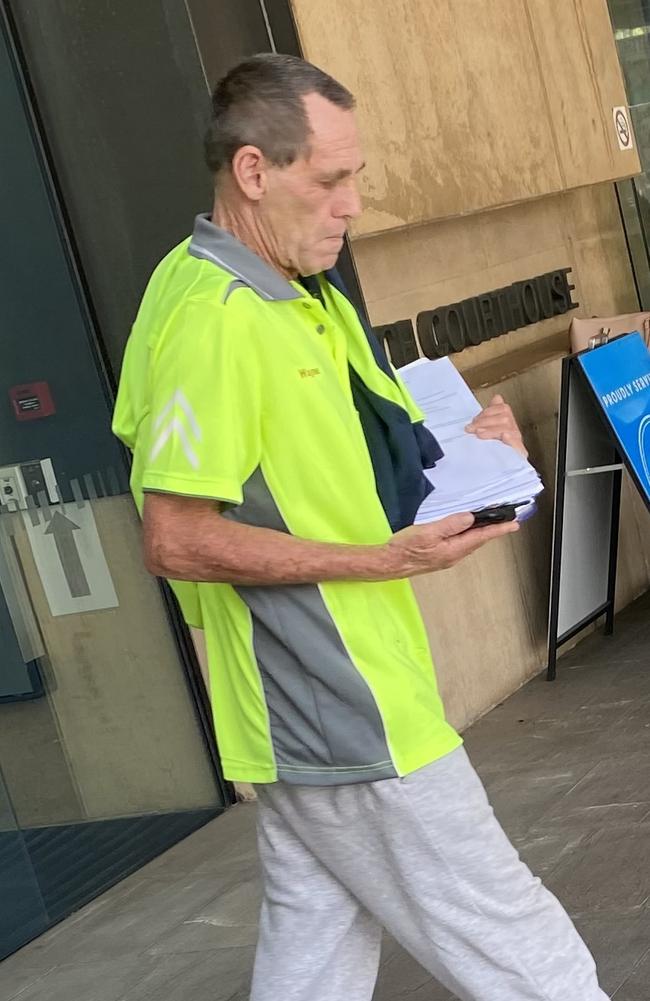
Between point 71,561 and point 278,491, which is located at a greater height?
point 278,491

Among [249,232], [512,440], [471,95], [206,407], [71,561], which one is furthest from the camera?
[471,95]

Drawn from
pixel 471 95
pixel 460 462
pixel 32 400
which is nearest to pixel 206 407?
pixel 460 462

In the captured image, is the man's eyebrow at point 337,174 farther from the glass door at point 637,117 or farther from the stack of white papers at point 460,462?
the glass door at point 637,117

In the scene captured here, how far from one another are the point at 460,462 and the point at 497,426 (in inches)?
3.6

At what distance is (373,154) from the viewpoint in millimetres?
5426

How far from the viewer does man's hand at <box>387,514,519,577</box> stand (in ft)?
7.62

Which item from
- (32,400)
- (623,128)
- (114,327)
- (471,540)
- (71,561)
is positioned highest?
(623,128)

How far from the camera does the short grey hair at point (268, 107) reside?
7.71 ft

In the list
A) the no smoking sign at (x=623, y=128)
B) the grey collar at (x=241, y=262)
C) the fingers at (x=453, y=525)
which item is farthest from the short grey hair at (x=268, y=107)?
the no smoking sign at (x=623, y=128)

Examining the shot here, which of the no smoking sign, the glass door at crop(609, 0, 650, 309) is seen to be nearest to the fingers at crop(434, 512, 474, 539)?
the no smoking sign

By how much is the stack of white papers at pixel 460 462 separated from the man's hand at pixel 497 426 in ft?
0.04

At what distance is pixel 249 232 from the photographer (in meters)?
2.43

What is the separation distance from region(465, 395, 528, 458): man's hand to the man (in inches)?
13.3

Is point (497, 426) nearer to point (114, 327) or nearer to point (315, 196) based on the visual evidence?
point (315, 196)
